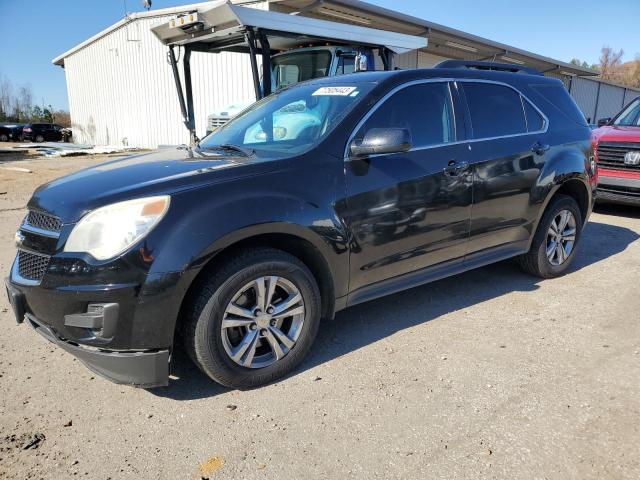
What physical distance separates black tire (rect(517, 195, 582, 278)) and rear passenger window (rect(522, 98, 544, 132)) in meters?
0.72

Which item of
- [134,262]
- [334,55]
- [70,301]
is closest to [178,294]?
[134,262]

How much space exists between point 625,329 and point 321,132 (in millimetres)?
2735

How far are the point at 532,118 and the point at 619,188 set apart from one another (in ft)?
13.4

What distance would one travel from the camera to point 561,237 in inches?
189

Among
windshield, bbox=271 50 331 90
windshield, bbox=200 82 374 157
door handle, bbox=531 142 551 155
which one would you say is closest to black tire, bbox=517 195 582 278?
door handle, bbox=531 142 551 155

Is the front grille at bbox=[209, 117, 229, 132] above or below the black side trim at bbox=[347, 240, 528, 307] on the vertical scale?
above

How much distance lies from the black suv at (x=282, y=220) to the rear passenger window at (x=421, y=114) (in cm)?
1

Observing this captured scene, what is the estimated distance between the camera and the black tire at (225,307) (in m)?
2.63

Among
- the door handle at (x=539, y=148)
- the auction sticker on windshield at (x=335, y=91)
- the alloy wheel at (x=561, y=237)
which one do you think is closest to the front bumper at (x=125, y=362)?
the auction sticker on windshield at (x=335, y=91)

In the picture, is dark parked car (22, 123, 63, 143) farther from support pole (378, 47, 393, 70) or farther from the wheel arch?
the wheel arch

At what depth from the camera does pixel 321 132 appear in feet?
10.5

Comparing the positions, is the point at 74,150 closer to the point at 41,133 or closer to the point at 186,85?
the point at 41,133

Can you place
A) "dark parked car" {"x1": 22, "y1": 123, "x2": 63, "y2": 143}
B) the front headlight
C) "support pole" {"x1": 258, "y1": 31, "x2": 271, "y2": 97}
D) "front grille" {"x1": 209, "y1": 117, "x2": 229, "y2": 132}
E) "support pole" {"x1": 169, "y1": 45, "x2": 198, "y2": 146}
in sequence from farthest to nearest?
1. "dark parked car" {"x1": 22, "y1": 123, "x2": 63, "y2": 143}
2. "front grille" {"x1": 209, "y1": 117, "x2": 229, "y2": 132}
3. "support pole" {"x1": 169, "y1": 45, "x2": 198, "y2": 146}
4. "support pole" {"x1": 258, "y1": 31, "x2": 271, "y2": 97}
5. the front headlight

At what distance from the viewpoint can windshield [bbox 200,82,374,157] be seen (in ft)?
10.7
